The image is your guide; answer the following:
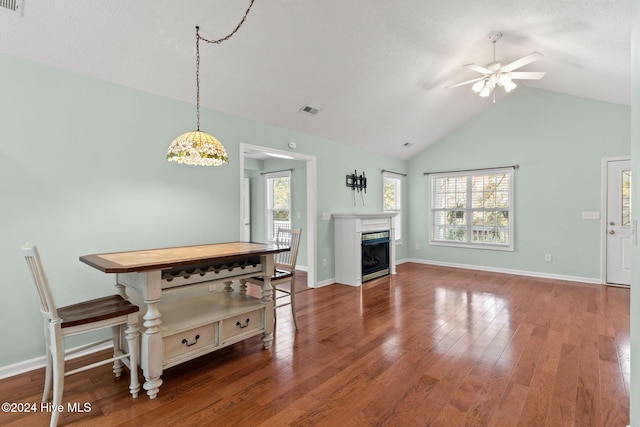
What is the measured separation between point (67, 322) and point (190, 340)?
0.76m

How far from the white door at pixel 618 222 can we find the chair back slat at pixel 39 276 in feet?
22.4

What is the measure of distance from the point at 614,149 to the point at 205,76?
5945 millimetres

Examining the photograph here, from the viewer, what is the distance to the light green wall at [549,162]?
4.96 m

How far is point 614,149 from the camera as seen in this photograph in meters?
4.82

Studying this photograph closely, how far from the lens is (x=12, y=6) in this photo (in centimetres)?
208

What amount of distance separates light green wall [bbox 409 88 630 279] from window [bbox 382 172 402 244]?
1260 mm

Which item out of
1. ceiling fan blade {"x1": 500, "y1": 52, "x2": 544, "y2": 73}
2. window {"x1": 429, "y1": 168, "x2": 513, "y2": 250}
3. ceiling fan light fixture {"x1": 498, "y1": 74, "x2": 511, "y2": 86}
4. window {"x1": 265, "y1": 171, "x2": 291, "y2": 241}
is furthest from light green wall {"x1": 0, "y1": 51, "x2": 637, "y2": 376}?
ceiling fan blade {"x1": 500, "y1": 52, "x2": 544, "y2": 73}

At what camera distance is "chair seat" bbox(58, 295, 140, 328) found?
1.90 m

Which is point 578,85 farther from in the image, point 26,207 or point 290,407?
point 26,207

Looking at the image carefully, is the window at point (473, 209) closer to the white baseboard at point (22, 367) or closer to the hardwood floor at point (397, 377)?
the hardwood floor at point (397, 377)

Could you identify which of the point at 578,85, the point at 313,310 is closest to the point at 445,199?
the point at 578,85

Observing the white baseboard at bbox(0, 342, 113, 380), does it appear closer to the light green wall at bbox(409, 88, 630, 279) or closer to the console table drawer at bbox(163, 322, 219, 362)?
the console table drawer at bbox(163, 322, 219, 362)

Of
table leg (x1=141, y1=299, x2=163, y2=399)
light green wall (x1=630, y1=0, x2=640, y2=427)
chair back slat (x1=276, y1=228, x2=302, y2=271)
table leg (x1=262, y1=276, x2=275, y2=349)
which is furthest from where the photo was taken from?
chair back slat (x1=276, y1=228, x2=302, y2=271)

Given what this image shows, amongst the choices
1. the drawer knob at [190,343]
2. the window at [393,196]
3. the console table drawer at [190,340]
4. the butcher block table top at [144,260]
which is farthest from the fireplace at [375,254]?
the drawer knob at [190,343]
